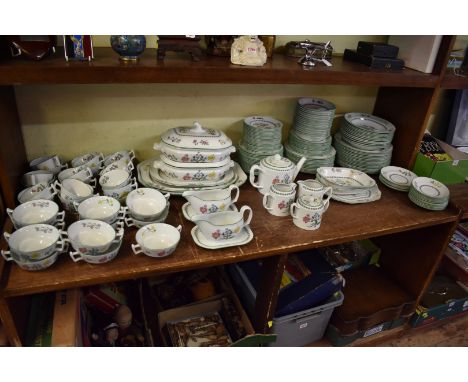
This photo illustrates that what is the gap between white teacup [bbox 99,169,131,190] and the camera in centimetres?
134

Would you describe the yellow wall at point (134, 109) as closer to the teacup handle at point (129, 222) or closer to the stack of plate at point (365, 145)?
the stack of plate at point (365, 145)

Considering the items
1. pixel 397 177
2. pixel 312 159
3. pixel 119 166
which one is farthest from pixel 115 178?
pixel 397 177

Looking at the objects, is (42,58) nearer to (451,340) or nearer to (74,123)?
(74,123)

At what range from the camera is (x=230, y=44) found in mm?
1335

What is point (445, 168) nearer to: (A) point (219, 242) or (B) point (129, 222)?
(A) point (219, 242)

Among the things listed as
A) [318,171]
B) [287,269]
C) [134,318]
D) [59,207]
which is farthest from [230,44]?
Answer: [134,318]

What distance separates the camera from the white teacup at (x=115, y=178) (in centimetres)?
134

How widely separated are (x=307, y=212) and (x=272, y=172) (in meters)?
0.21

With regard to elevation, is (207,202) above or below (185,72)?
below

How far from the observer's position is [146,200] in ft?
4.31

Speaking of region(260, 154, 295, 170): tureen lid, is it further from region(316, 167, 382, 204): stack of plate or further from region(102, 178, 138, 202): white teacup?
region(102, 178, 138, 202): white teacup

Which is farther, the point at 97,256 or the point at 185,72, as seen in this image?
the point at 185,72

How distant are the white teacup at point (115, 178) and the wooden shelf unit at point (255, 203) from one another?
19 cm

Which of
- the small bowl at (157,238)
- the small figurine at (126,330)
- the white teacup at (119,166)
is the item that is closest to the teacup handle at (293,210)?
the small bowl at (157,238)
